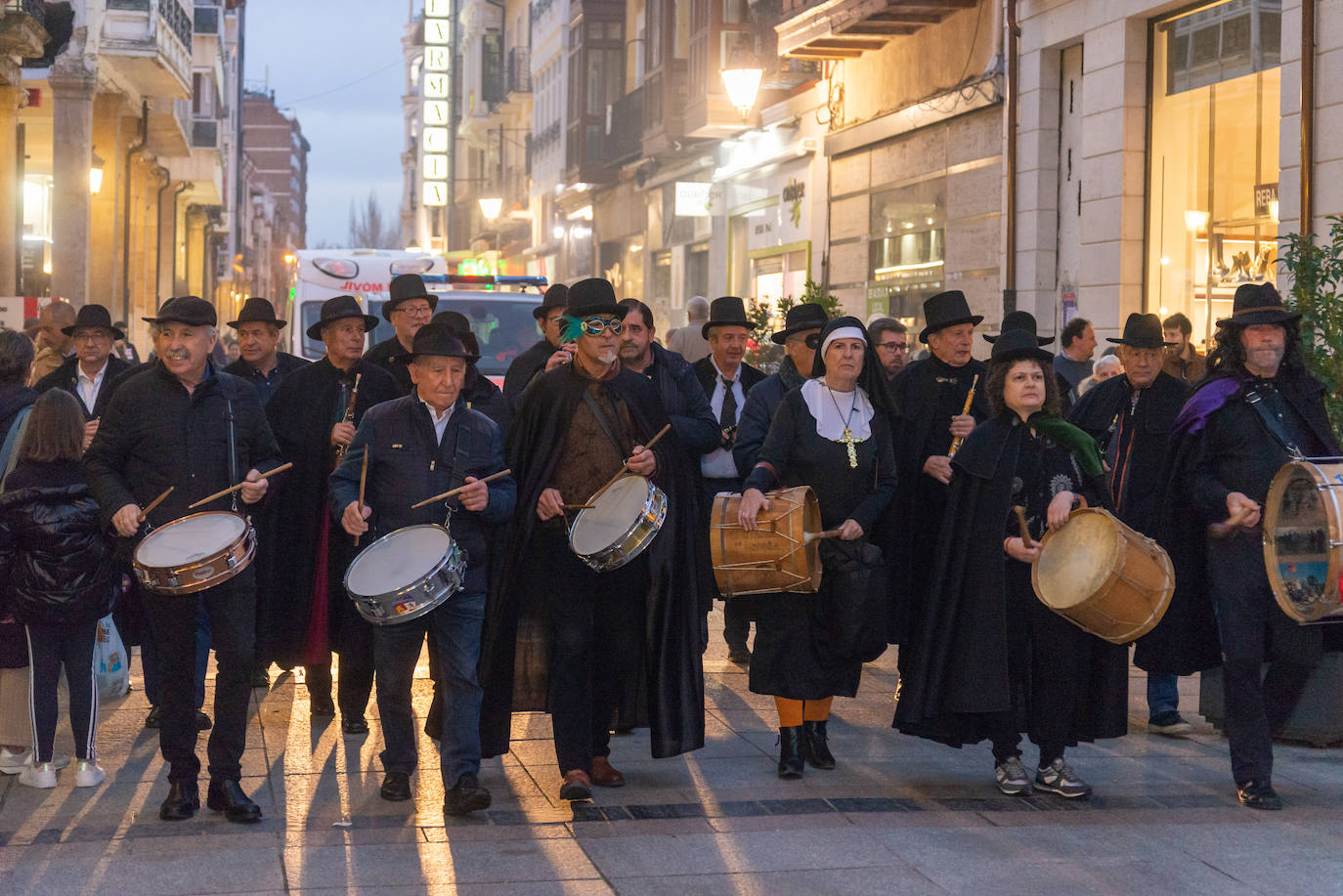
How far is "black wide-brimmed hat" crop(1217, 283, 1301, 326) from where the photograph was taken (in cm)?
700

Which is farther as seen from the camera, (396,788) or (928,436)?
(928,436)

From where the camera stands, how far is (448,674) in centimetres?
666

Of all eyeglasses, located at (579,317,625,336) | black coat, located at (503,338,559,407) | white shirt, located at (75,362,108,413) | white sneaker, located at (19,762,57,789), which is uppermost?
eyeglasses, located at (579,317,625,336)

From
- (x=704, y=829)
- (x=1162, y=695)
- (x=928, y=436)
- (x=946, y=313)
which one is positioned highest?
(x=946, y=313)

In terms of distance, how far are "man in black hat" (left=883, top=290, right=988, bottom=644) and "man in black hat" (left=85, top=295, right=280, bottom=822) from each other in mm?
3111

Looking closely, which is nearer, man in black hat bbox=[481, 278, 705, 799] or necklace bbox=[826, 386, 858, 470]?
man in black hat bbox=[481, 278, 705, 799]

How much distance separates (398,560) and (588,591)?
939 millimetres

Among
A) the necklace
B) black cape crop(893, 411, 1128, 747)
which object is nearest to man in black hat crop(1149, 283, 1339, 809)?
black cape crop(893, 411, 1128, 747)

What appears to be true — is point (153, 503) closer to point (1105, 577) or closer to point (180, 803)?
point (180, 803)

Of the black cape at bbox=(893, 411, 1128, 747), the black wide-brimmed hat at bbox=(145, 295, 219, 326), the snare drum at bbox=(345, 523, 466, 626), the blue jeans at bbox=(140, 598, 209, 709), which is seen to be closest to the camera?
the snare drum at bbox=(345, 523, 466, 626)

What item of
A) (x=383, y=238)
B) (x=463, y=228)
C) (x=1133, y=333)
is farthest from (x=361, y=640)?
(x=383, y=238)

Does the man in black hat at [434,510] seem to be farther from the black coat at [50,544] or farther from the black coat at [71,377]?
the black coat at [71,377]

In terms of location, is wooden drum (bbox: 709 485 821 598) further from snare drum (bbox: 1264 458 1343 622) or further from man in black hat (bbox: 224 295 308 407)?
man in black hat (bbox: 224 295 308 407)

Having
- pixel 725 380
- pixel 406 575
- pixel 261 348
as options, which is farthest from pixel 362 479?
pixel 725 380
